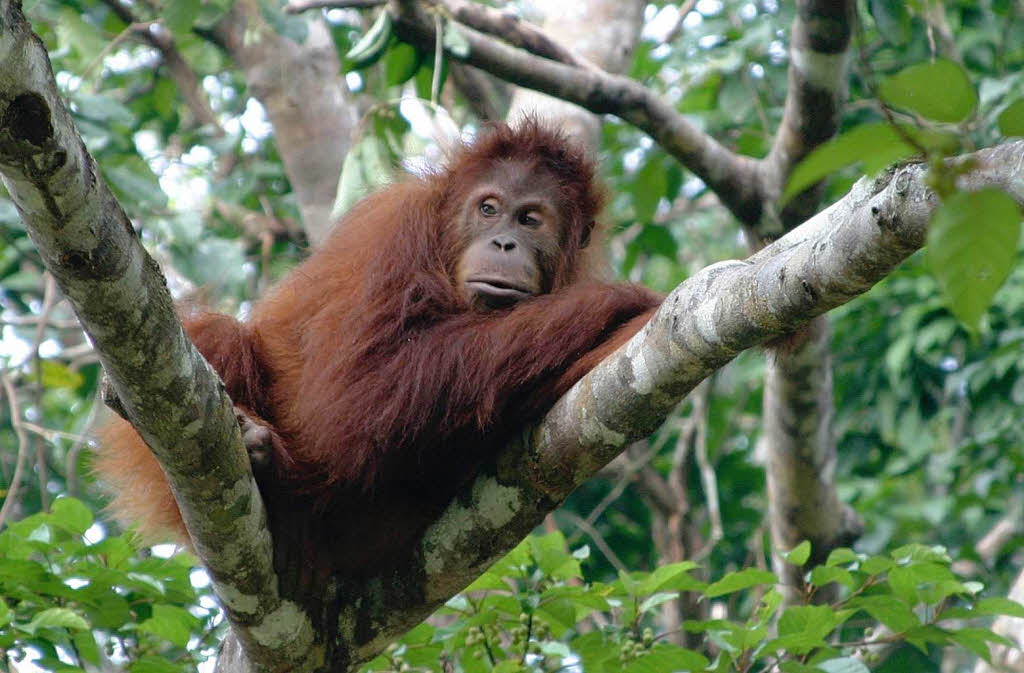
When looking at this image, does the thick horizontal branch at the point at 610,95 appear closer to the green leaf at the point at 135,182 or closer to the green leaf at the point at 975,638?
the green leaf at the point at 135,182

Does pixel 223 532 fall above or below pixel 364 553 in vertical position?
above

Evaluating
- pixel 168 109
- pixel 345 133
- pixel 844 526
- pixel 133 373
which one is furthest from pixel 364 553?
pixel 168 109

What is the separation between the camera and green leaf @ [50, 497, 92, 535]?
365cm

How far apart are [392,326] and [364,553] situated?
0.70m

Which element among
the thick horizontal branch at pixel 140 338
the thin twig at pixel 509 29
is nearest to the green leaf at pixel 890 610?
the thick horizontal branch at pixel 140 338

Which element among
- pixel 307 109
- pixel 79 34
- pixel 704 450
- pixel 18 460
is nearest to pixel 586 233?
pixel 307 109

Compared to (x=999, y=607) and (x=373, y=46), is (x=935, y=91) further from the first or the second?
(x=373, y=46)

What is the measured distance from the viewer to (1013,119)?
1.14m

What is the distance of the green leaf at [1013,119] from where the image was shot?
3.70 feet

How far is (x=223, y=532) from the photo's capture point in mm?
2998

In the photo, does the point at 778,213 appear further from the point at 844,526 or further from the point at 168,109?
the point at 168,109

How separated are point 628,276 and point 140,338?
16.1 ft

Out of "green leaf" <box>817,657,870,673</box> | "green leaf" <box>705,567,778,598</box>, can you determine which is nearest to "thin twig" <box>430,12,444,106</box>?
"green leaf" <box>705,567,778,598</box>

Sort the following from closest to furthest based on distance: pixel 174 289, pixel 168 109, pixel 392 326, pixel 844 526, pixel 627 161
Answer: pixel 392 326
pixel 844 526
pixel 168 109
pixel 174 289
pixel 627 161
